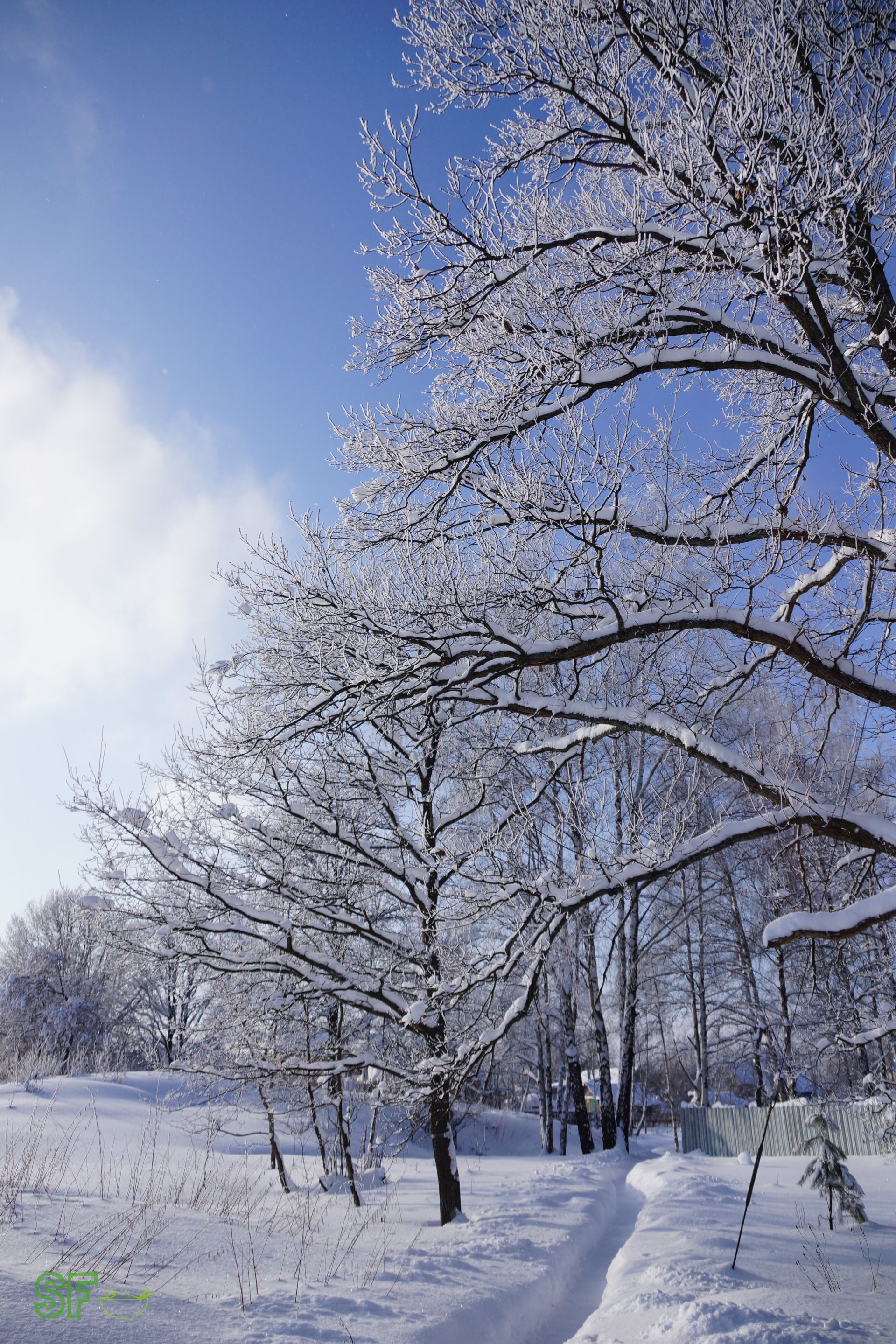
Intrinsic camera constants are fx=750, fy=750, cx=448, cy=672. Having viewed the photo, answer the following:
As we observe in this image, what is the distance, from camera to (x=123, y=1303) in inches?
144

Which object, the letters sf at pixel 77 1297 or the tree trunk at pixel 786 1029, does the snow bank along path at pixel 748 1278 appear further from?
the tree trunk at pixel 786 1029

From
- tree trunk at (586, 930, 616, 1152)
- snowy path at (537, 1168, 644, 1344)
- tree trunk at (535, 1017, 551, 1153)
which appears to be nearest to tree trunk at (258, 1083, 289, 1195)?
snowy path at (537, 1168, 644, 1344)

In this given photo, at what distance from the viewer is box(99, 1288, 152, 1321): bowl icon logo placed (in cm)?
348

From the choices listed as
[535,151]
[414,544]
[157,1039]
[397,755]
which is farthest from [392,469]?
[157,1039]

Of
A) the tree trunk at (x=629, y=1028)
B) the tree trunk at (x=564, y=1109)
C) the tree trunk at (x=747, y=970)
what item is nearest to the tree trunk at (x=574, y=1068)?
the tree trunk at (x=629, y=1028)

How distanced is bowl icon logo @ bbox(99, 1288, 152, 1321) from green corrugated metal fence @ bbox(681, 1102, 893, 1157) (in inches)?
521

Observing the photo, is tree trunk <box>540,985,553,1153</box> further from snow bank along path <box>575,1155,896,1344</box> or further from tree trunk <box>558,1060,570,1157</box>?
snow bank along path <box>575,1155,896,1344</box>

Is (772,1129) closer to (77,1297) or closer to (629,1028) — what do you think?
(629,1028)

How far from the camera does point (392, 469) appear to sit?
5582mm

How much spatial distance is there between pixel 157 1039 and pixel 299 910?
31.0 m

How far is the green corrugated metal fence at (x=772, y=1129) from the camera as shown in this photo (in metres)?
16.3

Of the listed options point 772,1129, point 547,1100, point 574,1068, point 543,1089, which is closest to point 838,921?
point 574,1068

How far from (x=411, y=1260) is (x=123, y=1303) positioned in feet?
9.48

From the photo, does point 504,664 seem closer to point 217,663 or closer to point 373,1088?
point 217,663
